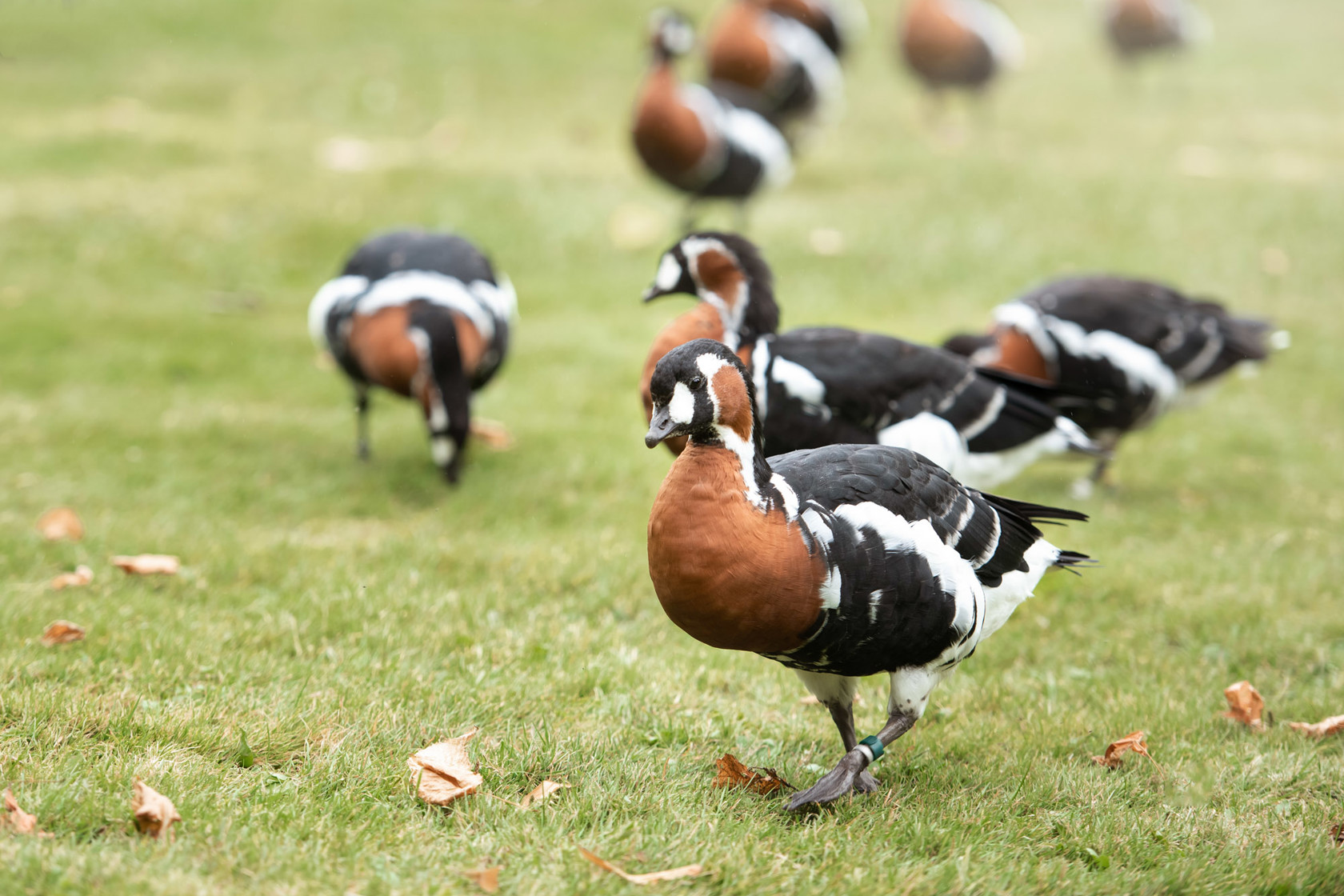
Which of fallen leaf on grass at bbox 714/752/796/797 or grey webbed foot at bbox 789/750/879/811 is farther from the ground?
grey webbed foot at bbox 789/750/879/811

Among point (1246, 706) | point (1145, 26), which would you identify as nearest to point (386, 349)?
point (1246, 706)

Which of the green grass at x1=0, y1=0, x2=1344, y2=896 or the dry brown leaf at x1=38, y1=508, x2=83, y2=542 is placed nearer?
the green grass at x1=0, y1=0, x2=1344, y2=896

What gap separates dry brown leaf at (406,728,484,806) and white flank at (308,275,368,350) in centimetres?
397

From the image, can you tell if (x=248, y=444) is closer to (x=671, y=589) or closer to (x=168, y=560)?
(x=168, y=560)

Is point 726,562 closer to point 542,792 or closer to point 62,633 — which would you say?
point 542,792

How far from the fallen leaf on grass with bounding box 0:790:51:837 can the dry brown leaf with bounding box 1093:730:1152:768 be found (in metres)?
2.98

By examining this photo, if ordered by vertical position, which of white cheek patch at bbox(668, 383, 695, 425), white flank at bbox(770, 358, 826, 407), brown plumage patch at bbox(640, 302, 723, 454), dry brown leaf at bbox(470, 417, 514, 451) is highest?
white cheek patch at bbox(668, 383, 695, 425)

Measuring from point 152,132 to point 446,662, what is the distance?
10.6 metres

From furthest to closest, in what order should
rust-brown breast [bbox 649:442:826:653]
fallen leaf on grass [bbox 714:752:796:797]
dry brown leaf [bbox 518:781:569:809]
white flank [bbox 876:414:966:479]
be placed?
white flank [bbox 876:414:966:479] → fallen leaf on grass [bbox 714:752:796:797] → dry brown leaf [bbox 518:781:569:809] → rust-brown breast [bbox 649:442:826:653]

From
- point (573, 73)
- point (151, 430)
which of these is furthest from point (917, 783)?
point (573, 73)

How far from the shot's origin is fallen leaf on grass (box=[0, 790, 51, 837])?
9.41 feet

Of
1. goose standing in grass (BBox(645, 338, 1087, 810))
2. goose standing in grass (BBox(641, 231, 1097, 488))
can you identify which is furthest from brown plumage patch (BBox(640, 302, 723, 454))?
goose standing in grass (BBox(645, 338, 1087, 810))

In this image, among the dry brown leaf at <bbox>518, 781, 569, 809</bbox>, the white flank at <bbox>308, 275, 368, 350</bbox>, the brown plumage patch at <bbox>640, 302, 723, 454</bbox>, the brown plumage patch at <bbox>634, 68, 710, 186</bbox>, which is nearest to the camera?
the dry brown leaf at <bbox>518, 781, 569, 809</bbox>

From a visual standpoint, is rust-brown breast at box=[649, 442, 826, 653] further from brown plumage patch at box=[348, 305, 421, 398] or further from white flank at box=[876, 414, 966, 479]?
brown plumage patch at box=[348, 305, 421, 398]
